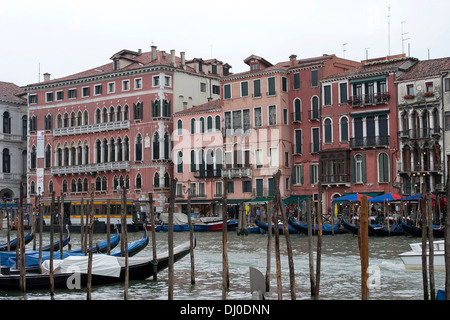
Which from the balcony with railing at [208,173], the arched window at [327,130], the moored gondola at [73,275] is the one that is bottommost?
the moored gondola at [73,275]

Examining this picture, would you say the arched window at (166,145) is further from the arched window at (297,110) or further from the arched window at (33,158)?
the arched window at (33,158)

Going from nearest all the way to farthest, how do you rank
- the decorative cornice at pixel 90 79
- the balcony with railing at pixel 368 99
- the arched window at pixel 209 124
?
1. the balcony with railing at pixel 368 99
2. the arched window at pixel 209 124
3. the decorative cornice at pixel 90 79

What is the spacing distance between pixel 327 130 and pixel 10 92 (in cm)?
2144

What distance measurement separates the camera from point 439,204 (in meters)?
29.1

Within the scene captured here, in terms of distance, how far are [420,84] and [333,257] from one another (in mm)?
13087

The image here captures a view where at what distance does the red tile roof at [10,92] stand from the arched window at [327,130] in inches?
789

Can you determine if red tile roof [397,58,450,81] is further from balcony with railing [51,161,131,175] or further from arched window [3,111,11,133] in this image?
arched window [3,111,11,133]

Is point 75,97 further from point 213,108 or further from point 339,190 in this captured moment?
point 339,190

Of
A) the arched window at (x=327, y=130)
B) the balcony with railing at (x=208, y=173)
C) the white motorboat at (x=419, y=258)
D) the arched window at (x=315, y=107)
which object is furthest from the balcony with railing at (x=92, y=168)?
the white motorboat at (x=419, y=258)

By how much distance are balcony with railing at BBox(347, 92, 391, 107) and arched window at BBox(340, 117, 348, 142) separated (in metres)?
0.82

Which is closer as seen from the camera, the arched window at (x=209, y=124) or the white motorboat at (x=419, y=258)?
the white motorboat at (x=419, y=258)

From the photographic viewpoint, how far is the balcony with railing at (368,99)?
105 feet

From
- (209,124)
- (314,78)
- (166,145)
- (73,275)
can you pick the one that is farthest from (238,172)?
(73,275)

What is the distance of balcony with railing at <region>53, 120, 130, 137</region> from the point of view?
40.5 metres
